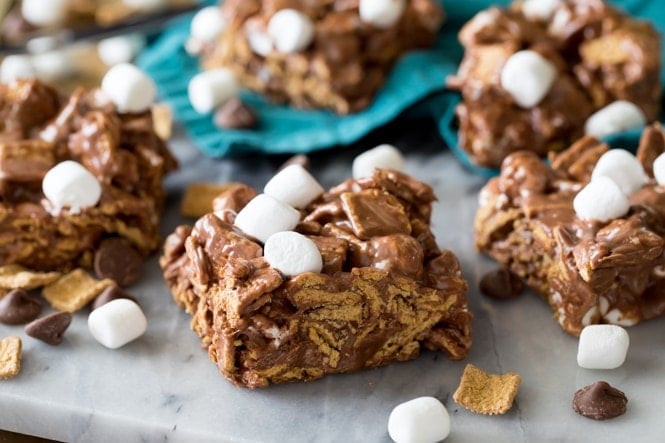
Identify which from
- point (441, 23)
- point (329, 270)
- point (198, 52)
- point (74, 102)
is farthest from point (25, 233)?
point (441, 23)

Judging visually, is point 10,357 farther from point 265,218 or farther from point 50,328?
point 265,218

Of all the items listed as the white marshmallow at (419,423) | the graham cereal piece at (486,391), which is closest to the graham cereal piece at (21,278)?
the white marshmallow at (419,423)

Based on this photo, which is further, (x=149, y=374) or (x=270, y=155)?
(x=270, y=155)

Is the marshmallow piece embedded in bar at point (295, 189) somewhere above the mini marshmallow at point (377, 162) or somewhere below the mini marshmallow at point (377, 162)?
above

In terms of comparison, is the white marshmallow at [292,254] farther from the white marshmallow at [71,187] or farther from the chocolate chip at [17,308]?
the chocolate chip at [17,308]

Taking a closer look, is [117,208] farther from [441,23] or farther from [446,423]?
[441,23]

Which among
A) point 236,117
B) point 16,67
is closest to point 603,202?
point 236,117
